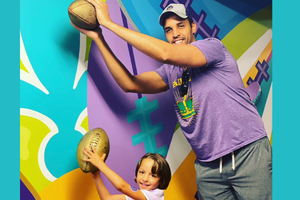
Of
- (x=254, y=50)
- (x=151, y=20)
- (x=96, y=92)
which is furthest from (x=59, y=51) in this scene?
(x=254, y=50)

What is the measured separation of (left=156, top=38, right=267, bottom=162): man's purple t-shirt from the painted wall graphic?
15.4 inches

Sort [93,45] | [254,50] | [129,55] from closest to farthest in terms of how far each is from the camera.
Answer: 1. [93,45]
2. [129,55]
3. [254,50]

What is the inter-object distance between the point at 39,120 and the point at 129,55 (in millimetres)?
667

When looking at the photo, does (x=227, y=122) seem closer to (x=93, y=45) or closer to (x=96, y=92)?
(x=96, y=92)

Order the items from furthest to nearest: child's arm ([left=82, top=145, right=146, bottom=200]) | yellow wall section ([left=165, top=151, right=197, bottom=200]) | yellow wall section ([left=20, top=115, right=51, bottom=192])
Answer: yellow wall section ([left=165, top=151, right=197, bottom=200]) → yellow wall section ([left=20, top=115, right=51, bottom=192]) → child's arm ([left=82, top=145, right=146, bottom=200])

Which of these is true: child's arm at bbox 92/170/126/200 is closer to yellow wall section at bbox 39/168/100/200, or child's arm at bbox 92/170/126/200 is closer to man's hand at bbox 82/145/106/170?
man's hand at bbox 82/145/106/170

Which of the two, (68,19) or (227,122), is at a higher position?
(68,19)

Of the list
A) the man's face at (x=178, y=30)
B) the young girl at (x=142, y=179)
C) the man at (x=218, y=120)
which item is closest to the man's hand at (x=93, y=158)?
the young girl at (x=142, y=179)

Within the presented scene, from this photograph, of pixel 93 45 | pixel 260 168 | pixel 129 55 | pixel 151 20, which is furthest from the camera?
pixel 151 20

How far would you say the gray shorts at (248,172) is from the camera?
144 centimetres

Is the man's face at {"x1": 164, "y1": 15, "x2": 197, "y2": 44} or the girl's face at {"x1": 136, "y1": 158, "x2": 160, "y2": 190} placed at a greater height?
the man's face at {"x1": 164, "y1": 15, "x2": 197, "y2": 44}

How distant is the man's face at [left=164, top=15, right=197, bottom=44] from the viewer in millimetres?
1622

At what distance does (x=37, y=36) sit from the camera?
150 cm

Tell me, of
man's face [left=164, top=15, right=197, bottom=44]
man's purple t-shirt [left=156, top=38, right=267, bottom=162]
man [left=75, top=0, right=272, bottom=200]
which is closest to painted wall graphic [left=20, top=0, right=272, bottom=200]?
man [left=75, top=0, right=272, bottom=200]
